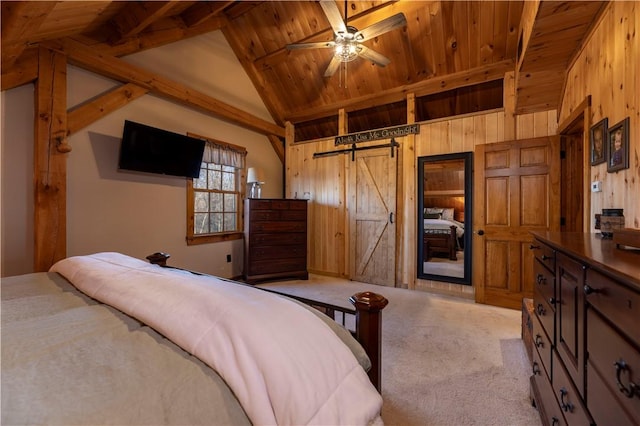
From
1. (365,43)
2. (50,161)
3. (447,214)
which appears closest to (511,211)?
(447,214)

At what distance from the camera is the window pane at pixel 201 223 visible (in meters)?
4.09

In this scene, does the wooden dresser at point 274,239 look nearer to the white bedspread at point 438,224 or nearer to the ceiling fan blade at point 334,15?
the white bedspread at point 438,224

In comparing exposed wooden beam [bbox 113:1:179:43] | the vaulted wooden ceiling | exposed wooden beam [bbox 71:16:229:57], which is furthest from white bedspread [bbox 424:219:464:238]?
exposed wooden beam [bbox 71:16:229:57]

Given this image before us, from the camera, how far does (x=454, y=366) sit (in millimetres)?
2098

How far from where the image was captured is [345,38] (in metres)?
2.87

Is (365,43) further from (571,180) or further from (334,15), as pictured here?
(571,180)

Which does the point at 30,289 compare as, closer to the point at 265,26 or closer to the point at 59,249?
the point at 59,249

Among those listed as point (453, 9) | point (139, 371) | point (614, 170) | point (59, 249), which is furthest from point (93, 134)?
point (614, 170)

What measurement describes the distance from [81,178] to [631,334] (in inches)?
158

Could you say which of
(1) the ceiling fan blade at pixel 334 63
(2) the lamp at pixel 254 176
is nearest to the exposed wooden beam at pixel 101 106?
(2) the lamp at pixel 254 176

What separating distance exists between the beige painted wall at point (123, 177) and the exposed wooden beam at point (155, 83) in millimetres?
127

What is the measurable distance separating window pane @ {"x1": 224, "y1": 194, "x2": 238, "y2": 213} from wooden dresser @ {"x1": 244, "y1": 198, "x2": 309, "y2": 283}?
0.38 meters

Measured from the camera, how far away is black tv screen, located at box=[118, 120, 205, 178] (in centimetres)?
321

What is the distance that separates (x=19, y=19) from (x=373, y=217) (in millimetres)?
4143
